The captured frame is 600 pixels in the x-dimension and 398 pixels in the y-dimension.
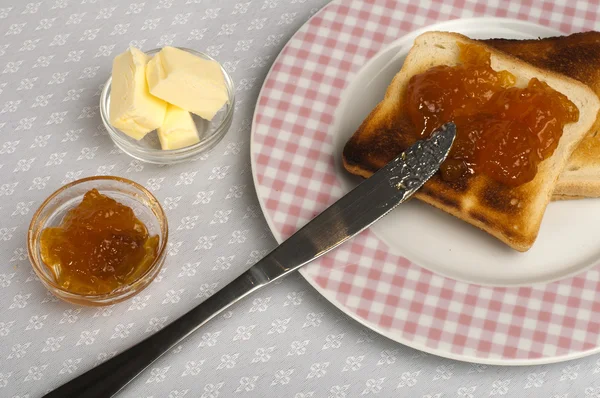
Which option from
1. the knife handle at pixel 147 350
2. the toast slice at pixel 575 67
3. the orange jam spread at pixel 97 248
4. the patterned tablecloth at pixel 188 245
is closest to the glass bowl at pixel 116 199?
the orange jam spread at pixel 97 248

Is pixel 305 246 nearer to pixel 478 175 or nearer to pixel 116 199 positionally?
pixel 478 175

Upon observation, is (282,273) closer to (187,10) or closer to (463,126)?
(463,126)

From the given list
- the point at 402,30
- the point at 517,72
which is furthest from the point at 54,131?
the point at 517,72

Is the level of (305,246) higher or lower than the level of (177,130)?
lower

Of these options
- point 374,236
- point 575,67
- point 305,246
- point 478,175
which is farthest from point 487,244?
point 575,67

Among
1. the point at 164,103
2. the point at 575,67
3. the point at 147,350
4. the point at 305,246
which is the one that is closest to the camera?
the point at 147,350

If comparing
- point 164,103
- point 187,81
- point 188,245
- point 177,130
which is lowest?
point 188,245

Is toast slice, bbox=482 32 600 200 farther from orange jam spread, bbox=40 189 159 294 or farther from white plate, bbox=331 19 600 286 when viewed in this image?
orange jam spread, bbox=40 189 159 294
